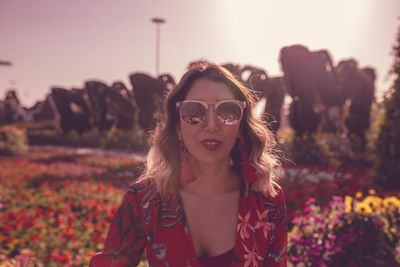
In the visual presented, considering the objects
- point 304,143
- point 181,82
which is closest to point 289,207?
point 181,82

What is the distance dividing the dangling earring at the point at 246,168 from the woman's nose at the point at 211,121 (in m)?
0.37

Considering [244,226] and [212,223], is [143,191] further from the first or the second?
[244,226]

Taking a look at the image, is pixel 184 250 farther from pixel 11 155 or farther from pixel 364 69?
pixel 11 155

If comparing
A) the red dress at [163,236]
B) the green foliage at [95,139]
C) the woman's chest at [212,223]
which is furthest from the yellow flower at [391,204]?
the green foliage at [95,139]

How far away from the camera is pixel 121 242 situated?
5.47 ft

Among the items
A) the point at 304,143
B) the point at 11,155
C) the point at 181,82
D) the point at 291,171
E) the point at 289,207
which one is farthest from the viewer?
the point at 11,155

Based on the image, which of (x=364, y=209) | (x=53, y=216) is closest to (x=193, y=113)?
(x=364, y=209)

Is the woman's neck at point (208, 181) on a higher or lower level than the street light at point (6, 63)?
lower

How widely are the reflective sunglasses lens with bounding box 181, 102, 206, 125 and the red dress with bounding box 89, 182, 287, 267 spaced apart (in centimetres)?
46

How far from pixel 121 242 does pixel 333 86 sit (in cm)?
1183

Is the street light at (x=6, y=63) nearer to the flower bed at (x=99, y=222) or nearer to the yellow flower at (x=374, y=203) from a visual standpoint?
the flower bed at (x=99, y=222)

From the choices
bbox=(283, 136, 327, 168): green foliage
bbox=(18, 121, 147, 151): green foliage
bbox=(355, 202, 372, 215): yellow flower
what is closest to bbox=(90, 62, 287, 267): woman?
bbox=(355, 202, 372, 215): yellow flower

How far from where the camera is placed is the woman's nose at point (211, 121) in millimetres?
1778

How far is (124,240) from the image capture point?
5.48 ft
